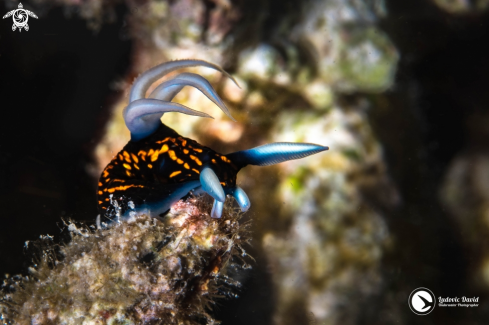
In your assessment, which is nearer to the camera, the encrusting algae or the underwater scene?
the encrusting algae

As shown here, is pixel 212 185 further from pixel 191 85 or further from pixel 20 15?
pixel 20 15

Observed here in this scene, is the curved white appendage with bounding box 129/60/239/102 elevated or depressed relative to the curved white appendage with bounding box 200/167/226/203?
elevated

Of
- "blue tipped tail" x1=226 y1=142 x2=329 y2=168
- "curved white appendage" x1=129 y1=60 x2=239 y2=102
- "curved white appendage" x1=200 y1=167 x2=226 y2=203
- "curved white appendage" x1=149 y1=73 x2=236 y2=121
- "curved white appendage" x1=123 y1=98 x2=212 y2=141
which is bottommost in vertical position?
"curved white appendage" x1=200 y1=167 x2=226 y2=203

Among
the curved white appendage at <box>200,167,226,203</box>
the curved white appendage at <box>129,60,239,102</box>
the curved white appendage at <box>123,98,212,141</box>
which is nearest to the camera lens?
the curved white appendage at <box>200,167,226,203</box>

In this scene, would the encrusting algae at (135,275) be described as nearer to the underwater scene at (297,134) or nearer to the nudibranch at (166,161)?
the nudibranch at (166,161)

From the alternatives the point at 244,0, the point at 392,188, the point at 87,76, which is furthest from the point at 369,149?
the point at 87,76

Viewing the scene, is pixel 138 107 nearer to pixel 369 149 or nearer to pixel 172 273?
pixel 172 273

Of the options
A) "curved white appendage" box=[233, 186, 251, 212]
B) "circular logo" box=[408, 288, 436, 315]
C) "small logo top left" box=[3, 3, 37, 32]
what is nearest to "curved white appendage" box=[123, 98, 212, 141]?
"curved white appendage" box=[233, 186, 251, 212]

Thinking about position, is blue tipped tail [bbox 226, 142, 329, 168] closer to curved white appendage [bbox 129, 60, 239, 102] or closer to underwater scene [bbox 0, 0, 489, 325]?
underwater scene [bbox 0, 0, 489, 325]

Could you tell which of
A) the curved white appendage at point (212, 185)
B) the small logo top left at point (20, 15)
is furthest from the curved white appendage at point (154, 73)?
the small logo top left at point (20, 15)
